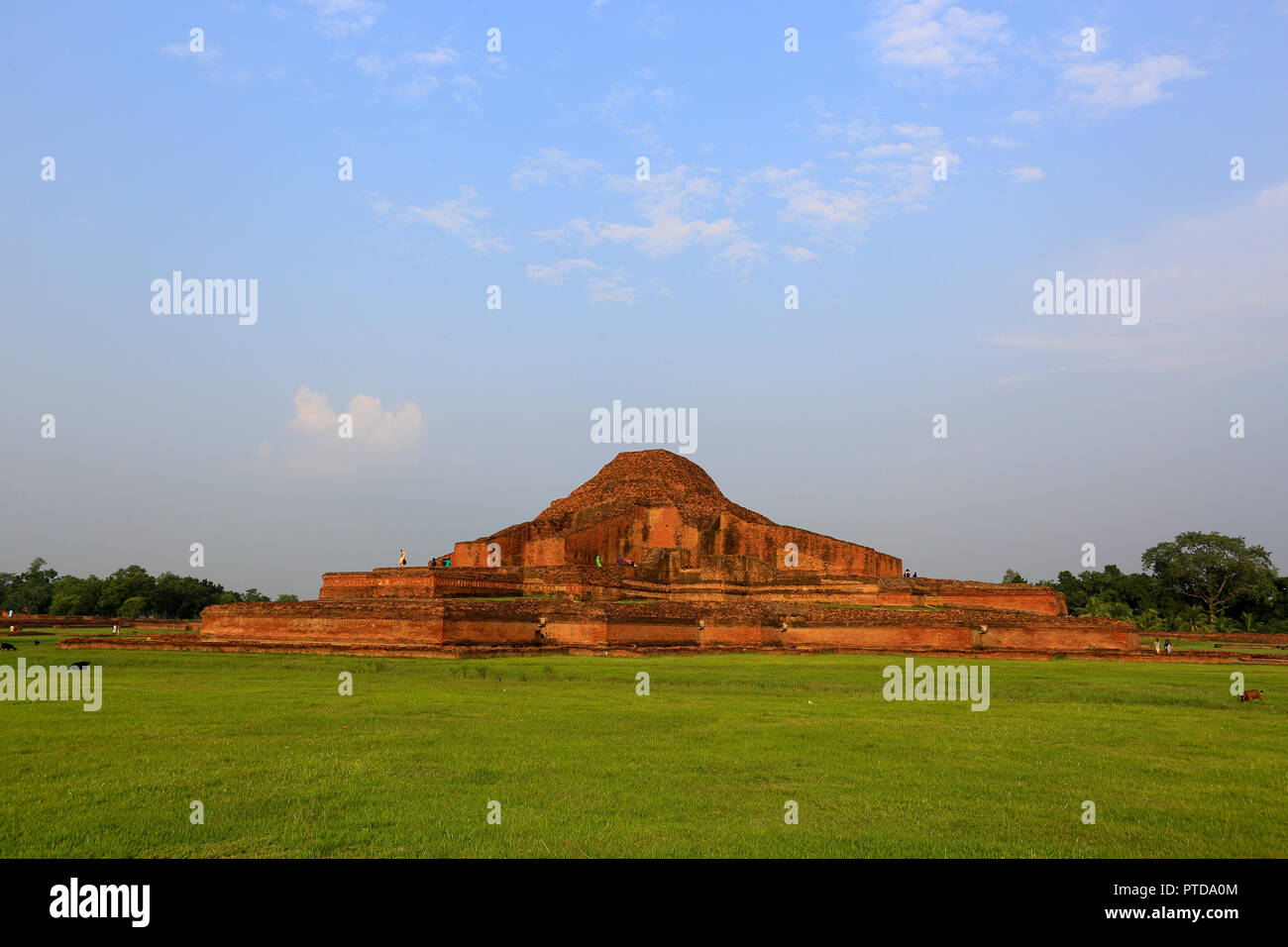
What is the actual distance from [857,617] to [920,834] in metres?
15.7

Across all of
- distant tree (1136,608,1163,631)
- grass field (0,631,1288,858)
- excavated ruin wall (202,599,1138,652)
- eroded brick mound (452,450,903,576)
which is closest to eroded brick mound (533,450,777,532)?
eroded brick mound (452,450,903,576)

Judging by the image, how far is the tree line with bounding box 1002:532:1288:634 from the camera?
46.3m

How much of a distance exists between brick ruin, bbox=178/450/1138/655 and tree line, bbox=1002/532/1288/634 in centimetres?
2095

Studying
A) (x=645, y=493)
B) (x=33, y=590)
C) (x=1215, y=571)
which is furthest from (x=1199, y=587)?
(x=33, y=590)

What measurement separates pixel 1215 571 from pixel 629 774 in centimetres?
5354

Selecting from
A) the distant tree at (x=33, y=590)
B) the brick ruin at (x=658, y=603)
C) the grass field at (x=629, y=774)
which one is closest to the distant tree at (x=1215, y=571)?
the brick ruin at (x=658, y=603)

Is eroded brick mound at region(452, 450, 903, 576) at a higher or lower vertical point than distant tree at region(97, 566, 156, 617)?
higher

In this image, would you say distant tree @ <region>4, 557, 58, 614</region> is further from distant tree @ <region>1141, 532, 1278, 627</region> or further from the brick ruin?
distant tree @ <region>1141, 532, 1278, 627</region>

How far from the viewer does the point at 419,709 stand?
853cm

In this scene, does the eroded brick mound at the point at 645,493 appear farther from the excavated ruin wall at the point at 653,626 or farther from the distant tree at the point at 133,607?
the distant tree at the point at 133,607

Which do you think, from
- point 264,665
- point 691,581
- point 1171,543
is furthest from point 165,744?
point 1171,543

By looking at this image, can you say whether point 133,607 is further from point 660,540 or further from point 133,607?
point 660,540

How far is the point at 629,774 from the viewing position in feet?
18.6

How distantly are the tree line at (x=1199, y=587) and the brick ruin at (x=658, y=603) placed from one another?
20948mm
